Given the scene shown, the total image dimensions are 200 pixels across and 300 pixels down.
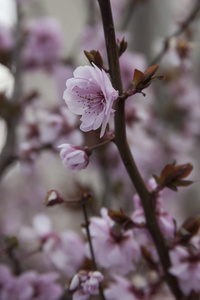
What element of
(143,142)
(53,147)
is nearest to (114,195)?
(143,142)

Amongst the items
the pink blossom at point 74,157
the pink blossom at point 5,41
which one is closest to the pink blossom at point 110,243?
the pink blossom at point 74,157

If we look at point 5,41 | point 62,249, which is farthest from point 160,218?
point 5,41

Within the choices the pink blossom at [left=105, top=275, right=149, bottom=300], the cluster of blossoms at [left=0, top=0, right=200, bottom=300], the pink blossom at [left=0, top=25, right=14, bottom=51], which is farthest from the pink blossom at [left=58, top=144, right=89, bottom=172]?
the pink blossom at [left=0, top=25, right=14, bottom=51]

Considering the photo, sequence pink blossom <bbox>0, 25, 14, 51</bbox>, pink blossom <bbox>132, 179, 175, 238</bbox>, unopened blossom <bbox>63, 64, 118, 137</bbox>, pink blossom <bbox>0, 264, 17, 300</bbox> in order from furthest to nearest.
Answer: pink blossom <bbox>0, 25, 14, 51</bbox>, pink blossom <bbox>0, 264, 17, 300</bbox>, pink blossom <bbox>132, 179, 175, 238</bbox>, unopened blossom <bbox>63, 64, 118, 137</bbox>

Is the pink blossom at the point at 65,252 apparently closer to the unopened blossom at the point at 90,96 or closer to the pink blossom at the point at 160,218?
the pink blossom at the point at 160,218

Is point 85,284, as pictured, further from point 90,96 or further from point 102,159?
point 102,159

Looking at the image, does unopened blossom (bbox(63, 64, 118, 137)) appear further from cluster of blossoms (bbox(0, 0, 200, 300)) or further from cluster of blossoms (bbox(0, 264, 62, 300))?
cluster of blossoms (bbox(0, 264, 62, 300))

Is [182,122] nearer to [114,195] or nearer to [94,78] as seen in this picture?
[114,195]
